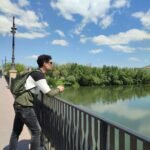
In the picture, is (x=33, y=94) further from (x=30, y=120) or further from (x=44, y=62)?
(x=44, y=62)

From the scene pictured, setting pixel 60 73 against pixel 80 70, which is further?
pixel 80 70

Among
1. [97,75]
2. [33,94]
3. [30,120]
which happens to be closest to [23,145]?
[30,120]

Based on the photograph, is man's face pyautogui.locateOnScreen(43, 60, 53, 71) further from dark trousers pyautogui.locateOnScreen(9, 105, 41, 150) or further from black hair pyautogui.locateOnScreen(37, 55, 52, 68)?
dark trousers pyautogui.locateOnScreen(9, 105, 41, 150)

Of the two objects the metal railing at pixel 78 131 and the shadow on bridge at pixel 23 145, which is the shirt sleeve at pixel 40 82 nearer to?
the metal railing at pixel 78 131

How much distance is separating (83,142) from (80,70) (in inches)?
2722

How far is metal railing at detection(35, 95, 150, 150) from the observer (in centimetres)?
295

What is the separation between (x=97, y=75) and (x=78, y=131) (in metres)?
74.0

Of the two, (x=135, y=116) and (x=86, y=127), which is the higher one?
(x=86, y=127)

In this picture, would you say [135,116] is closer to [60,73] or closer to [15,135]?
[15,135]

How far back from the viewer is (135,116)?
31.2m

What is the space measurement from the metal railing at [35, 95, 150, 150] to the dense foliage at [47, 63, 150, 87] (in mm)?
55773

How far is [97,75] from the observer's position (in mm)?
78375

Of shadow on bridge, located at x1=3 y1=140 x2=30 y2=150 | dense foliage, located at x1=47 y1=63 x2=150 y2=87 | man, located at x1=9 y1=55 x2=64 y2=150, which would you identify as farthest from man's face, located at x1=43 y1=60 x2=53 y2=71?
dense foliage, located at x1=47 y1=63 x2=150 y2=87

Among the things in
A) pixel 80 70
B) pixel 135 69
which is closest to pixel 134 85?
pixel 135 69
